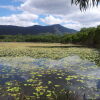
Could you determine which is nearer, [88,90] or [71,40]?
[88,90]

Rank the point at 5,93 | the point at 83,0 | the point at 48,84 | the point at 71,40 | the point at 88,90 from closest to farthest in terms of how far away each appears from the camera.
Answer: the point at 83,0 → the point at 5,93 → the point at 88,90 → the point at 48,84 → the point at 71,40

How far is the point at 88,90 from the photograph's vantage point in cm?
644

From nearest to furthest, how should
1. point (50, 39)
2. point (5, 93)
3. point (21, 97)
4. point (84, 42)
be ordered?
1. point (21, 97)
2. point (5, 93)
3. point (84, 42)
4. point (50, 39)

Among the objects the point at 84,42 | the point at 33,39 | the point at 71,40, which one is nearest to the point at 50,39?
the point at 33,39

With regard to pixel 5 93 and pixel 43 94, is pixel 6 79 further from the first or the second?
pixel 43 94

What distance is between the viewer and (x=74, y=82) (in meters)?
7.64

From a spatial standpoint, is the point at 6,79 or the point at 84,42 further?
the point at 84,42

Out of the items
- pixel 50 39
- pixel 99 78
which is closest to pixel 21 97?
pixel 99 78

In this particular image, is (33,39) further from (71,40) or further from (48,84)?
(48,84)

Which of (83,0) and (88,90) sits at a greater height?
(83,0)

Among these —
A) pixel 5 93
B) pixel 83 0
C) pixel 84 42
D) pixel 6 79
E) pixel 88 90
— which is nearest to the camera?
pixel 83 0

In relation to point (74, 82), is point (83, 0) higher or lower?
higher

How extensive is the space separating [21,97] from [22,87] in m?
1.32

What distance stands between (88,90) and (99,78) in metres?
2.21
